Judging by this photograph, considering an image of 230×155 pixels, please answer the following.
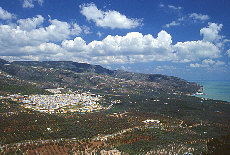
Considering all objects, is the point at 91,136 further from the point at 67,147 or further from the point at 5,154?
the point at 5,154

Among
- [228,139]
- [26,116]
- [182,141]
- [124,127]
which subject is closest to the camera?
[228,139]

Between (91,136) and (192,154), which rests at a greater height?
(192,154)

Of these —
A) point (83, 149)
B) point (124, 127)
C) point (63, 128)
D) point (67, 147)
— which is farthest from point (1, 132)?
point (124, 127)

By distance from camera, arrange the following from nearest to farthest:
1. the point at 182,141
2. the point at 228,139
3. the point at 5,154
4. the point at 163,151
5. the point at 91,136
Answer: the point at 228,139
the point at 5,154
the point at 163,151
the point at 182,141
the point at 91,136

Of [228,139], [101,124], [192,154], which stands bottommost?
[101,124]

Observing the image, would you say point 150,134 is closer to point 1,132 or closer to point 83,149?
point 83,149

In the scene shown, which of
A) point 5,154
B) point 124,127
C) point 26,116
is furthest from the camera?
point 26,116

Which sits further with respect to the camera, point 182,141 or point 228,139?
point 182,141

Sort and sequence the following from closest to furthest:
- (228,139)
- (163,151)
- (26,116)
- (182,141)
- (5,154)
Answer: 1. (228,139)
2. (5,154)
3. (163,151)
4. (182,141)
5. (26,116)

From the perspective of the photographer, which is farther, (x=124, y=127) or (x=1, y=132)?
(x=124, y=127)

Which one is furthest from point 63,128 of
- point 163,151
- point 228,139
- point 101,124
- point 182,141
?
point 228,139
